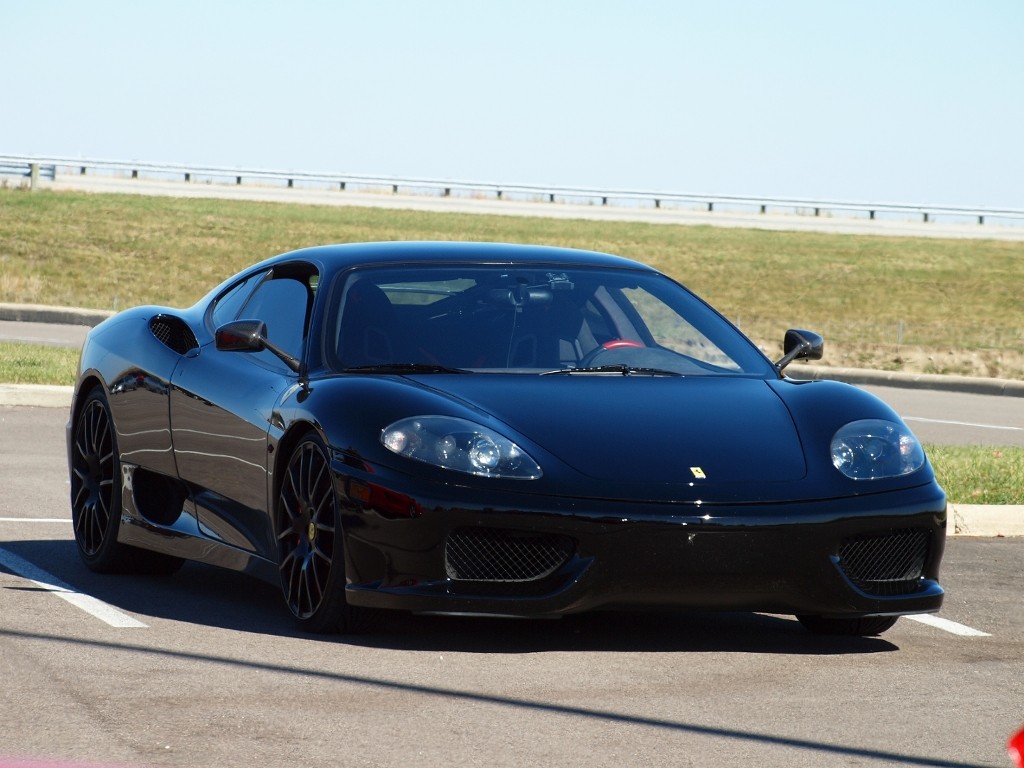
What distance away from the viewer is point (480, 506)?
223 inches

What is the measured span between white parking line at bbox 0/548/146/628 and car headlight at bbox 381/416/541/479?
1.21m

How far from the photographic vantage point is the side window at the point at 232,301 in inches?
296

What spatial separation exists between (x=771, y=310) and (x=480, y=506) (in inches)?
1239

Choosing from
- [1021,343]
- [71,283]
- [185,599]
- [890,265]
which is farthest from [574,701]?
[890,265]

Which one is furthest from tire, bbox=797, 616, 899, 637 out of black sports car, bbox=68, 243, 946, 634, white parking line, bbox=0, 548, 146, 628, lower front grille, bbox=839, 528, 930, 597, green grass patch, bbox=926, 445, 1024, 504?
green grass patch, bbox=926, 445, 1024, 504

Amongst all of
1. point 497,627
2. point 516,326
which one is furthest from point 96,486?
point 497,627

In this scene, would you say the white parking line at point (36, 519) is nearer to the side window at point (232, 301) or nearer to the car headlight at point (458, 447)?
the side window at point (232, 301)

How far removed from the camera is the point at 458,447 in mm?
5797

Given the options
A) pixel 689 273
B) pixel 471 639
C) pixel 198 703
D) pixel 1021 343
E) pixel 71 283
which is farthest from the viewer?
pixel 689 273

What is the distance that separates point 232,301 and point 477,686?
2.78 meters

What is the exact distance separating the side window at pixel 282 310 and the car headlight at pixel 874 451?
1.98m

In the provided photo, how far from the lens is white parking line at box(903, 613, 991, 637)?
670 cm

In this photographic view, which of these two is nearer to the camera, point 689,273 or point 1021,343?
point 1021,343

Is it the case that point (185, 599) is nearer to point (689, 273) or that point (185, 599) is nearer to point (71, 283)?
point (71, 283)
